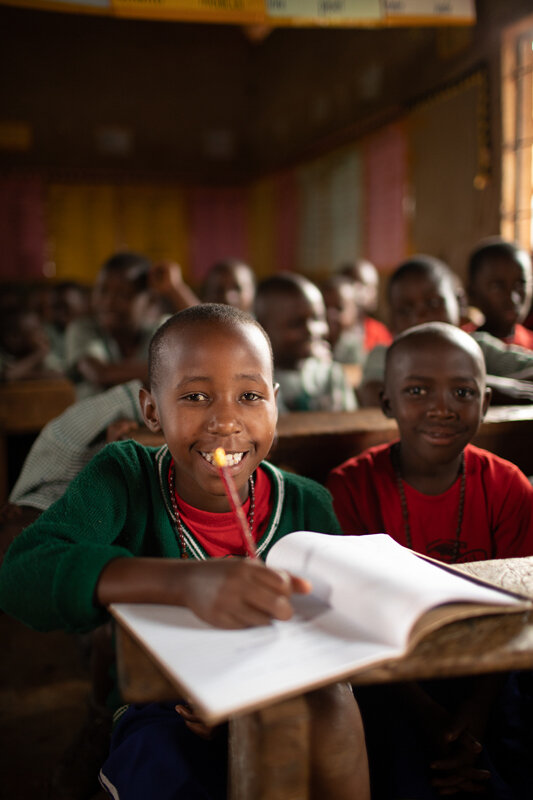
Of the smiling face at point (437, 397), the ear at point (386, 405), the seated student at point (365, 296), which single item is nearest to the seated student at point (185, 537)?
the smiling face at point (437, 397)

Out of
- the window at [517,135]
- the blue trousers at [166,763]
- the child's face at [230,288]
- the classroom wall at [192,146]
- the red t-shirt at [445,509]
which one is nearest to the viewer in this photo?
the blue trousers at [166,763]

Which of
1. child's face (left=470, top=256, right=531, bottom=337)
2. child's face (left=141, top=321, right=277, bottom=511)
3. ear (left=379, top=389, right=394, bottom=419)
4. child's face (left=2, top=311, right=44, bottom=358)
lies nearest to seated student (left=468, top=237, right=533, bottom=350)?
child's face (left=470, top=256, right=531, bottom=337)

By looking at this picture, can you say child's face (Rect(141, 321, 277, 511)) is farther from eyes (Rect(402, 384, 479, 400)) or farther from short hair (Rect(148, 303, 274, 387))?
eyes (Rect(402, 384, 479, 400))

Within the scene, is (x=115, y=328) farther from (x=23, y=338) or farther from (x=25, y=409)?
(x=23, y=338)

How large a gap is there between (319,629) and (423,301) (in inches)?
83.5

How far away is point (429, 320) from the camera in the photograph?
258cm

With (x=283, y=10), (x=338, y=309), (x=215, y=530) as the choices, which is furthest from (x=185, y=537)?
(x=338, y=309)

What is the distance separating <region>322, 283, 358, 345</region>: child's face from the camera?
3881 millimetres

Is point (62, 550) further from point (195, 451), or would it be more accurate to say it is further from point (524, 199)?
point (524, 199)

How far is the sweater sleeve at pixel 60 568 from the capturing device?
0.75 metres

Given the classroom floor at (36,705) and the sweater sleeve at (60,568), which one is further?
the classroom floor at (36,705)

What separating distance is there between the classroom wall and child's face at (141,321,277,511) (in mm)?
4813

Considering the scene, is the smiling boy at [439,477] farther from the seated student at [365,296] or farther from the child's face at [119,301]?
the seated student at [365,296]

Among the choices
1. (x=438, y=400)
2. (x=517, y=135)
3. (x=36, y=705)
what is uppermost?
(x=517, y=135)
